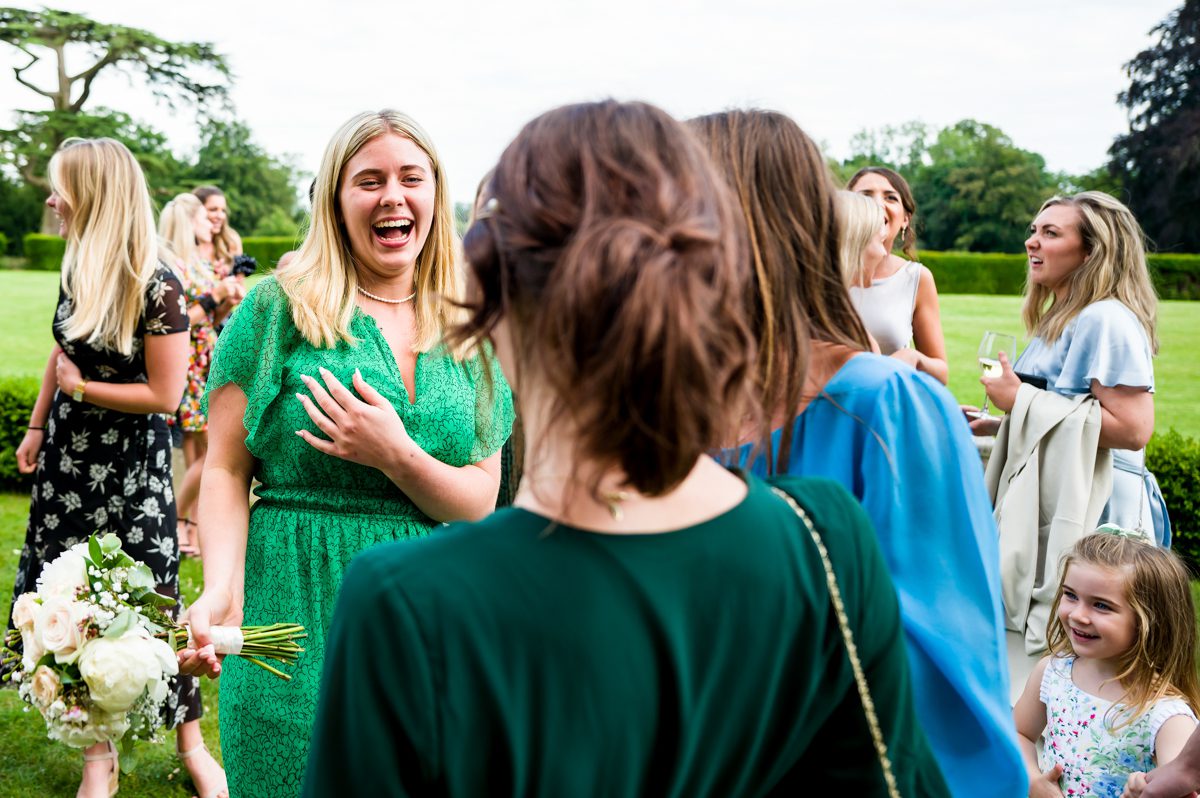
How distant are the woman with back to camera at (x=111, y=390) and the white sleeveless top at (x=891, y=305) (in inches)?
130

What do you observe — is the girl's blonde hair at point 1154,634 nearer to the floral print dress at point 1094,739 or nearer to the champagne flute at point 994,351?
the floral print dress at point 1094,739

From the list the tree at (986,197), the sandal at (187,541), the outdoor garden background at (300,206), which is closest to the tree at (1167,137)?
the outdoor garden background at (300,206)

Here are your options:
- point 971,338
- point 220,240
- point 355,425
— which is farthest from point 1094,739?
point 971,338

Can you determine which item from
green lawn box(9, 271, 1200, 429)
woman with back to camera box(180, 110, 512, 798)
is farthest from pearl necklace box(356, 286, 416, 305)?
green lawn box(9, 271, 1200, 429)

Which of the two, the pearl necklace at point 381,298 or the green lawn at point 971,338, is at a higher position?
the pearl necklace at point 381,298

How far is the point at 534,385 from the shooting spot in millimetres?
1179

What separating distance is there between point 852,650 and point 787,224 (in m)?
0.68

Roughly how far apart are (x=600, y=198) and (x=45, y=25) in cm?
5831

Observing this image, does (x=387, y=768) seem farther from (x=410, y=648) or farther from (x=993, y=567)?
(x=993, y=567)

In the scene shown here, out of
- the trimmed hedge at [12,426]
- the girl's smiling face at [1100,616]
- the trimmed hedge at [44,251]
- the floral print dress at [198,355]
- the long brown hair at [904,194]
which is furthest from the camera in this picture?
the trimmed hedge at [44,251]

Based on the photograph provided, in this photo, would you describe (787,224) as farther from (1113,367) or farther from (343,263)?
(1113,367)

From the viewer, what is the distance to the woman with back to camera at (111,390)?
14.8 feet

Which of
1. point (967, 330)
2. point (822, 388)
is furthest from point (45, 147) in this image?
Result: point (822, 388)

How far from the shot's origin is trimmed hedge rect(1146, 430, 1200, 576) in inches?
346
